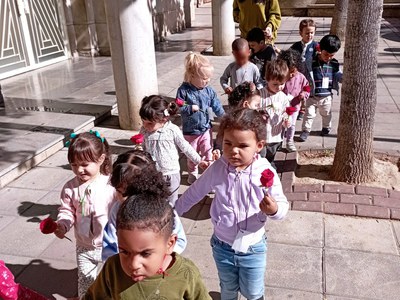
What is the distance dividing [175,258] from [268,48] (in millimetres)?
4344

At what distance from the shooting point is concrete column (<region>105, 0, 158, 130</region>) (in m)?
5.86

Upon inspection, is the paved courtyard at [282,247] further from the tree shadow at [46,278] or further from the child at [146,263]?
the child at [146,263]

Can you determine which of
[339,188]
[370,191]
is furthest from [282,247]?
[370,191]

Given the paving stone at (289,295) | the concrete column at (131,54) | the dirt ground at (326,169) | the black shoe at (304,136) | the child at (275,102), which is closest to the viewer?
the paving stone at (289,295)

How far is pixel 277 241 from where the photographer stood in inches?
144

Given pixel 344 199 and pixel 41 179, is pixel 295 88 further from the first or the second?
pixel 41 179

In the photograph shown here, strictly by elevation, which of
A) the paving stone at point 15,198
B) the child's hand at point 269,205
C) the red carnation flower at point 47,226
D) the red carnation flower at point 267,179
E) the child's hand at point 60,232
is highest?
the red carnation flower at point 267,179

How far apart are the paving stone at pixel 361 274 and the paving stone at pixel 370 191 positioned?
93cm

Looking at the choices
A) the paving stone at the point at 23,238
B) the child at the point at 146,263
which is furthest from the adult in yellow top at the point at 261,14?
the child at the point at 146,263

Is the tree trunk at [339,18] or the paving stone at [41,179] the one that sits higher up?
the tree trunk at [339,18]

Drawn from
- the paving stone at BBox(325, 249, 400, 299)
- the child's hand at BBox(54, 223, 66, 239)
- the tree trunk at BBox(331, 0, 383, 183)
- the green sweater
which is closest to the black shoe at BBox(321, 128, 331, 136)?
the tree trunk at BBox(331, 0, 383, 183)

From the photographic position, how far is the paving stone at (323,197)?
13.8ft

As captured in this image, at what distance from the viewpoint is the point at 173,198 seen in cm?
380

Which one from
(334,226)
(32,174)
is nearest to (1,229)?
(32,174)
